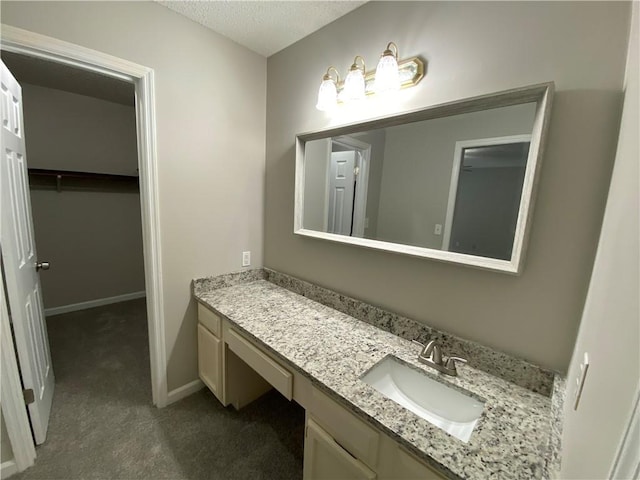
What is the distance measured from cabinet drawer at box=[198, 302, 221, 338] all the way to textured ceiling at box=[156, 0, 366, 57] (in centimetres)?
169

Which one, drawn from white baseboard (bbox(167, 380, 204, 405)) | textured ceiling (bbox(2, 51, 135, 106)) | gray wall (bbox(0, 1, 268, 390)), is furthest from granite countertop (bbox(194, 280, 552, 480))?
textured ceiling (bbox(2, 51, 135, 106))

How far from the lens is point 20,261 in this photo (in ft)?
4.51

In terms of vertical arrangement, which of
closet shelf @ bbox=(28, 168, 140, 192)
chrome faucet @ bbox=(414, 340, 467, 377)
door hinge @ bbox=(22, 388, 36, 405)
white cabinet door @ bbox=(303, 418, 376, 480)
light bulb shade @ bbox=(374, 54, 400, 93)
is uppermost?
light bulb shade @ bbox=(374, 54, 400, 93)

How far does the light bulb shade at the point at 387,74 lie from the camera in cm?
114

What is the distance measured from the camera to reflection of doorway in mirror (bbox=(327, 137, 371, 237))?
1424mm

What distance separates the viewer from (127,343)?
2420mm

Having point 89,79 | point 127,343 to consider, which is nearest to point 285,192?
point 127,343

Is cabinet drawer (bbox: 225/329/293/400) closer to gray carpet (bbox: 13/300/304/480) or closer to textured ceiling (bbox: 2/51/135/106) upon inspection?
gray carpet (bbox: 13/300/304/480)

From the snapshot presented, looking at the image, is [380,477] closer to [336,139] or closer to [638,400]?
[638,400]

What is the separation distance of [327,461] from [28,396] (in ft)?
5.16

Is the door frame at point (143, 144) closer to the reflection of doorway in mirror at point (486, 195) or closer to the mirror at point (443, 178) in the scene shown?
the mirror at point (443, 178)

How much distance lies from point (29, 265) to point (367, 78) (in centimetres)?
217

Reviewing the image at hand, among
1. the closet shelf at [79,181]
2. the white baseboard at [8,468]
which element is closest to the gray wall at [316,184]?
the white baseboard at [8,468]

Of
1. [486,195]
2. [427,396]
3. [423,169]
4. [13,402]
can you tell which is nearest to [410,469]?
[427,396]
